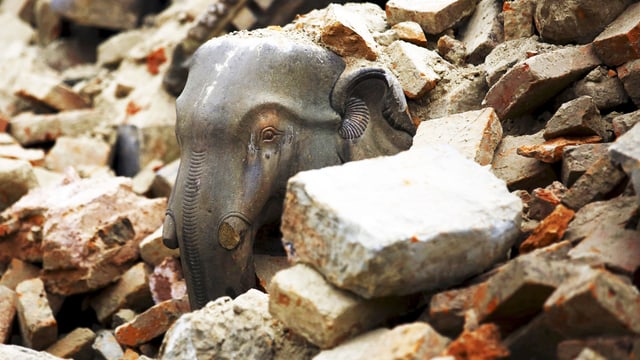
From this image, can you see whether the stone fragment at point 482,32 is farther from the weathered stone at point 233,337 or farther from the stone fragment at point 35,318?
the stone fragment at point 35,318

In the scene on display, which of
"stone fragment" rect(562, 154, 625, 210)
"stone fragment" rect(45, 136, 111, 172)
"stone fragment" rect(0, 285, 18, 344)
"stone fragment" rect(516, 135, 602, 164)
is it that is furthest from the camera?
"stone fragment" rect(45, 136, 111, 172)

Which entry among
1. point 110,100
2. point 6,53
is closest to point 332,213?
point 110,100

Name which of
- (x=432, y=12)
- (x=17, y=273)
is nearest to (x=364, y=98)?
(x=432, y=12)

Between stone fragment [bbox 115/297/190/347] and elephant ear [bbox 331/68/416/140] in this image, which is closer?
elephant ear [bbox 331/68/416/140]

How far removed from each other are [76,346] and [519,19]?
228 centimetres

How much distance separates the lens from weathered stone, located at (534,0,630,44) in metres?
3.35

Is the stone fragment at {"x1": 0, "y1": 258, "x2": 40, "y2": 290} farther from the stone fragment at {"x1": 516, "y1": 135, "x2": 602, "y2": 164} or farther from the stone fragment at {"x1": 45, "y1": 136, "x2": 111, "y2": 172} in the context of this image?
the stone fragment at {"x1": 516, "y1": 135, "x2": 602, "y2": 164}

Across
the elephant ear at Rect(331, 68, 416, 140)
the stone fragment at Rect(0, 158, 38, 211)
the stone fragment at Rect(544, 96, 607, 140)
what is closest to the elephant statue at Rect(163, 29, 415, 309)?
the elephant ear at Rect(331, 68, 416, 140)

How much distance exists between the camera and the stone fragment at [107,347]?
3.60 m

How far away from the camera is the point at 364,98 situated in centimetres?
343

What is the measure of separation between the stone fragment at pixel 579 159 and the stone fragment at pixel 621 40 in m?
0.47

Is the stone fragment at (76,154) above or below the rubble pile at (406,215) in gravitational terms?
below

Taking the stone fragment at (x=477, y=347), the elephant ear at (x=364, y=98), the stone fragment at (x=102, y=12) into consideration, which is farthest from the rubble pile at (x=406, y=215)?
the stone fragment at (x=102, y=12)

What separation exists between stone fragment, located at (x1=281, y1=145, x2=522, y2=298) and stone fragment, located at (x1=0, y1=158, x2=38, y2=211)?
2511 millimetres
